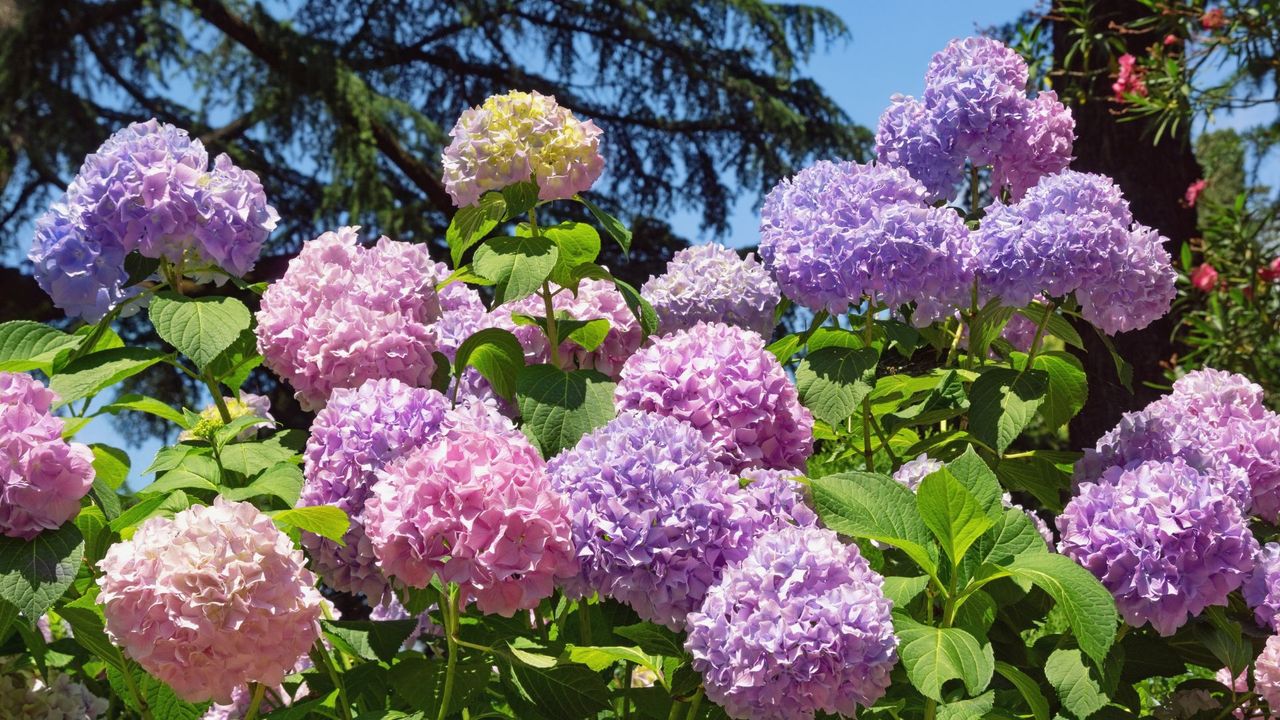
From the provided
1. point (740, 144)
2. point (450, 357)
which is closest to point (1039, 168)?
point (450, 357)

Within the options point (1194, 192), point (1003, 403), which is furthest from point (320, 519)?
point (1194, 192)

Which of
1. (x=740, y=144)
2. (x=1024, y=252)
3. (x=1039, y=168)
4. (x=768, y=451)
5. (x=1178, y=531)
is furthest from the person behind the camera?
(x=740, y=144)

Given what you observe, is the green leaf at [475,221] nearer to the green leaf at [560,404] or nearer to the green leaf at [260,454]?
the green leaf at [560,404]

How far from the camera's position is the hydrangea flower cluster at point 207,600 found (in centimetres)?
140

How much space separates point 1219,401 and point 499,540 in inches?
49.6

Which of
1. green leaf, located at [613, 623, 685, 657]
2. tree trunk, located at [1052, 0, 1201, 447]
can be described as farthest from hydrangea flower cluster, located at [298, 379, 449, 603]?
tree trunk, located at [1052, 0, 1201, 447]

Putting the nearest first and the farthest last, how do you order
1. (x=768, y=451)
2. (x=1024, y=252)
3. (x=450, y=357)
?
(x=768, y=451), (x=1024, y=252), (x=450, y=357)

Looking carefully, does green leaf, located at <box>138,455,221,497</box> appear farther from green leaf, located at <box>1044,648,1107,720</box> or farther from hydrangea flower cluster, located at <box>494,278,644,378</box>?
green leaf, located at <box>1044,648,1107,720</box>

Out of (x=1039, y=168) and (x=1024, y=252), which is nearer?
(x=1024, y=252)

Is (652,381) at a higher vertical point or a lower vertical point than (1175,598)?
higher

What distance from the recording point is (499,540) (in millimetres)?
1419

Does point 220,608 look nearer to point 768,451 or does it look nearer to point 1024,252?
point 768,451

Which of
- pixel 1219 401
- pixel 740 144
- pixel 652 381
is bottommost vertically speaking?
pixel 652 381

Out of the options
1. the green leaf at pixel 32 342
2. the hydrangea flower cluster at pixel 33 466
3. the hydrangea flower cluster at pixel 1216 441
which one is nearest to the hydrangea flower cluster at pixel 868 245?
the hydrangea flower cluster at pixel 1216 441
